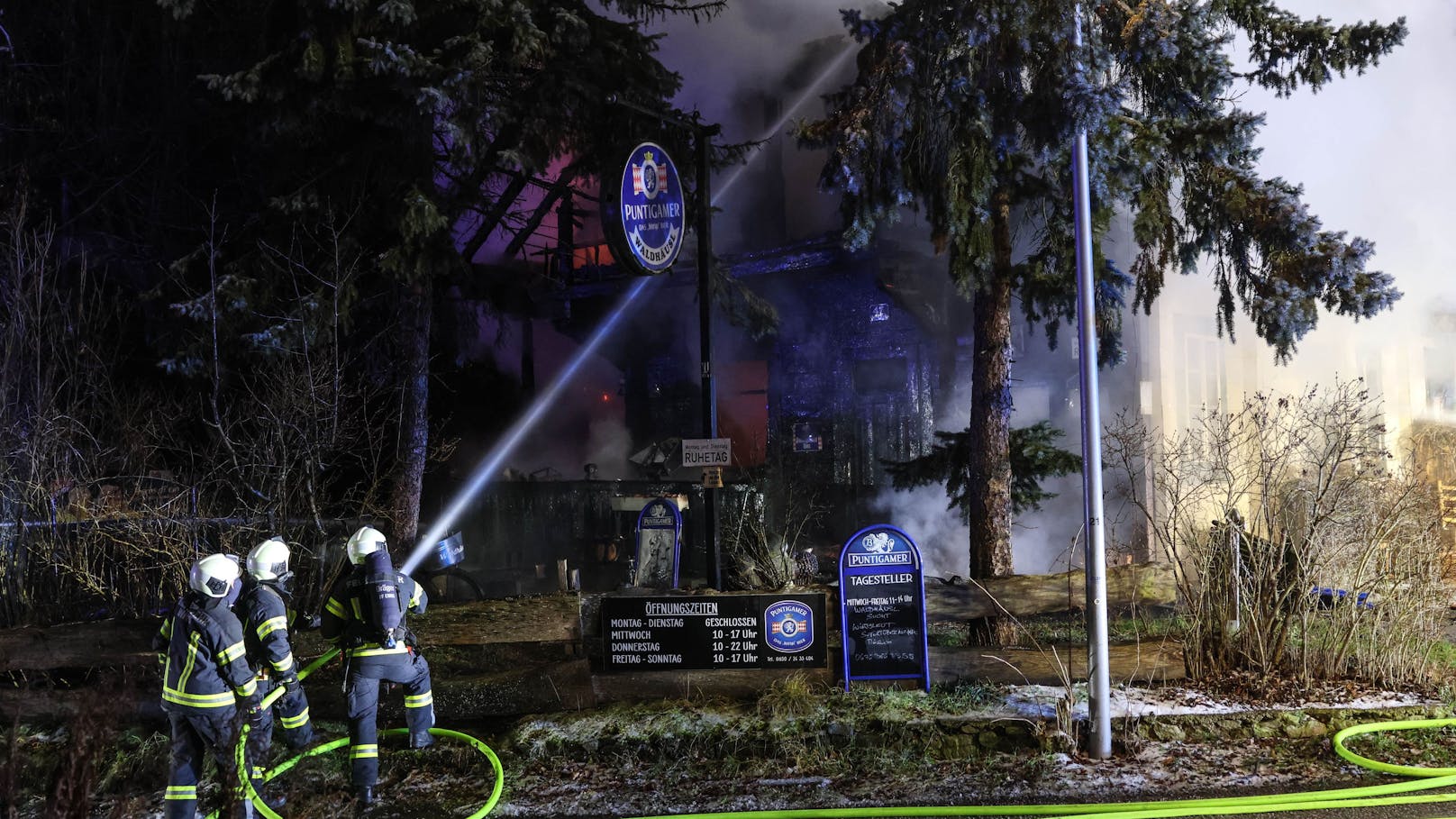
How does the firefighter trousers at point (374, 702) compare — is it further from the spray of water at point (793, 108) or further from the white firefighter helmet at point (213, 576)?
the spray of water at point (793, 108)

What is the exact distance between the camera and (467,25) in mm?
12109

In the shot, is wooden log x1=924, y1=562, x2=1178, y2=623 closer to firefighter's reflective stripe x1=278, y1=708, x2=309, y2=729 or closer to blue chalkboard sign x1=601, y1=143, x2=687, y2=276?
blue chalkboard sign x1=601, y1=143, x2=687, y2=276

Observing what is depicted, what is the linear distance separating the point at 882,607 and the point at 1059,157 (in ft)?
15.4

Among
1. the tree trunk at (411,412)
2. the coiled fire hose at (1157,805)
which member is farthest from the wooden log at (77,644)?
the tree trunk at (411,412)

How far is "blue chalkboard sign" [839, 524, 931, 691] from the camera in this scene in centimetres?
753

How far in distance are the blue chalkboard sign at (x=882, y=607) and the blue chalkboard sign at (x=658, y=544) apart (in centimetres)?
319

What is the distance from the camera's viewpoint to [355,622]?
6.40m

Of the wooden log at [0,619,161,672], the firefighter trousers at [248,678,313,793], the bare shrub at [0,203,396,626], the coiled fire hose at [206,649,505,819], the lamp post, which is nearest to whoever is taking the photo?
the coiled fire hose at [206,649,505,819]

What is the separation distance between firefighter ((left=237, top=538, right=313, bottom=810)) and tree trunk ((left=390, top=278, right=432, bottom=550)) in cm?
718

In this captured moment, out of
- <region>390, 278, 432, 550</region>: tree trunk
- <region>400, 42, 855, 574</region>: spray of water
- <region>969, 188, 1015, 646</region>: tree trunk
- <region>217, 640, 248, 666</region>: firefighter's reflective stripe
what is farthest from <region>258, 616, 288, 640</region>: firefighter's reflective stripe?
<region>400, 42, 855, 574</region>: spray of water

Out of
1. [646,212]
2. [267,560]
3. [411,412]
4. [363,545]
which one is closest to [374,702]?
[363,545]

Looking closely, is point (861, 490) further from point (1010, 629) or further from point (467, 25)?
point (467, 25)

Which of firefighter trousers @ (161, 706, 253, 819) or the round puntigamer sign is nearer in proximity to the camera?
firefighter trousers @ (161, 706, 253, 819)

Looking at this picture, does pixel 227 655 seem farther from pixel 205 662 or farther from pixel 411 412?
pixel 411 412
